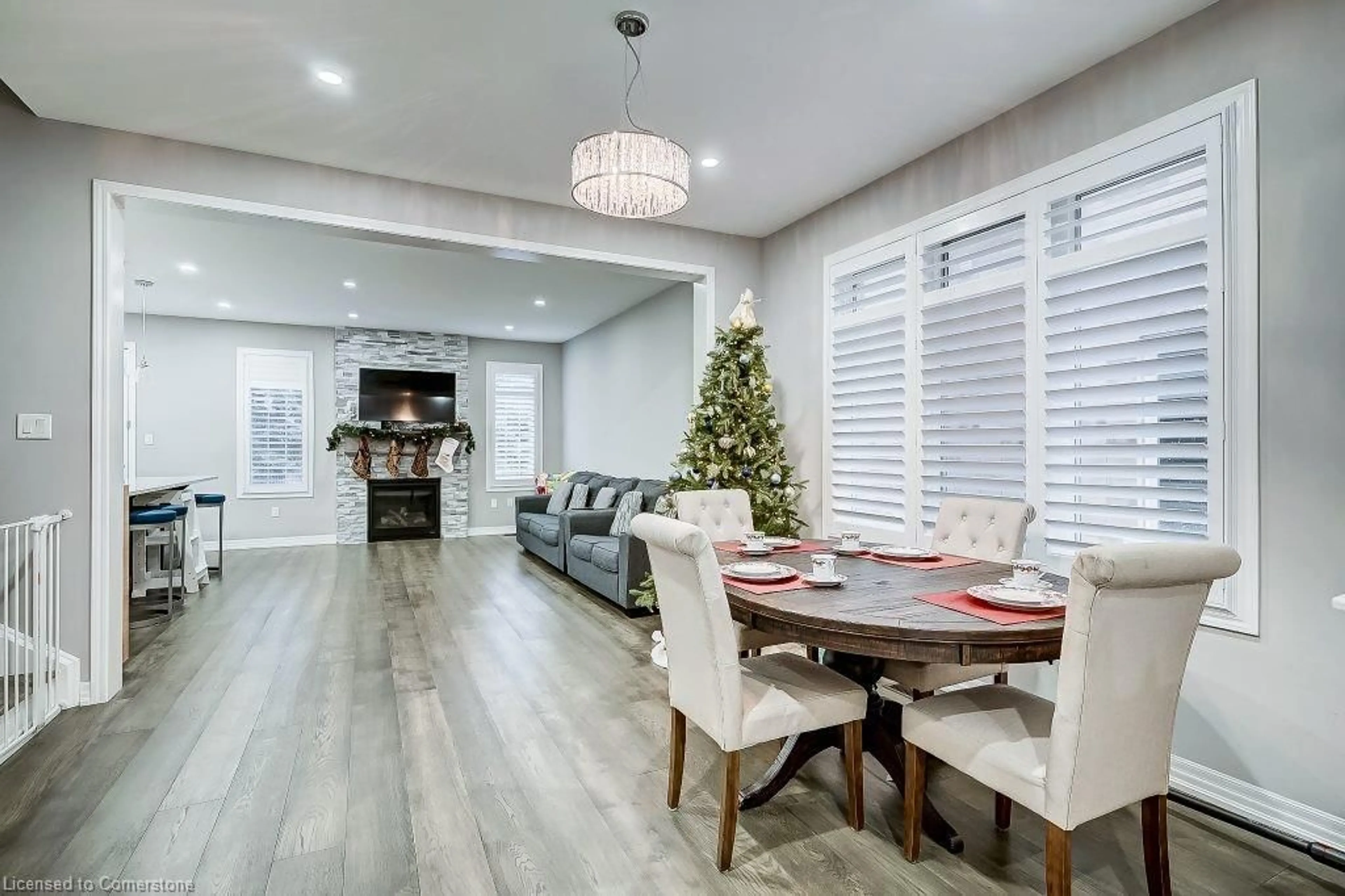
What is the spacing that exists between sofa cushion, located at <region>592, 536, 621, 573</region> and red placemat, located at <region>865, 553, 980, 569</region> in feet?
8.34

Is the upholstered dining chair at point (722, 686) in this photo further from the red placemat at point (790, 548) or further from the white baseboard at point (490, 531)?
the white baseboard at point (490, 531)

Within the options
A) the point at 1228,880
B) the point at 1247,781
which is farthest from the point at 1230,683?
the point at 1228,880

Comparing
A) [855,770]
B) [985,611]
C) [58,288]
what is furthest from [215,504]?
[985,611]

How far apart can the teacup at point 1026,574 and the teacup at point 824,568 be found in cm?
55

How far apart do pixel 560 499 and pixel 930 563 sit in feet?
17.4

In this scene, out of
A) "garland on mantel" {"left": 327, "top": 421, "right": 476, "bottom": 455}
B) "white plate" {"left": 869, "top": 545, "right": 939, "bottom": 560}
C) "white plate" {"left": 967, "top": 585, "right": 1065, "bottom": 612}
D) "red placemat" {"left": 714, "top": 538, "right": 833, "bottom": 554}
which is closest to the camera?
"white plate" {"left": 967, "top": 585, "right": 1065, "bottom": 612}

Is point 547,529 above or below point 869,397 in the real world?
below

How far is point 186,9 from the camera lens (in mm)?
2322

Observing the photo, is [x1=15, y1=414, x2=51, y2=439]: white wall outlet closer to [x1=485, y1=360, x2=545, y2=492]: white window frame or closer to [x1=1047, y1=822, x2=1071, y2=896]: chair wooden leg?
[x1=1047, y1=822, x2=1071, y2=896]: chair wooden leg

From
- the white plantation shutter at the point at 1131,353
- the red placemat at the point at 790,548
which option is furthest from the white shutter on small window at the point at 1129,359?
the red placemat at the point at 790,548

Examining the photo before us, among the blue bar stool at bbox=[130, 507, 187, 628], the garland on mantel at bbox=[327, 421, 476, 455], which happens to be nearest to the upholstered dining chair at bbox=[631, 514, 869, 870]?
the blue bar stool at bbox=[130, 507, 187, 628]

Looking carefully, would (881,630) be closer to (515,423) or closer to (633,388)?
(633,388)

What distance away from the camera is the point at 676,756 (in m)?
2.20

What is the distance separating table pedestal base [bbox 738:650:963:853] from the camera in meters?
2.27
